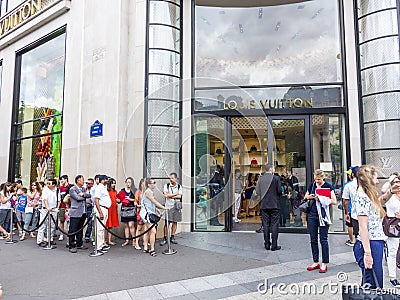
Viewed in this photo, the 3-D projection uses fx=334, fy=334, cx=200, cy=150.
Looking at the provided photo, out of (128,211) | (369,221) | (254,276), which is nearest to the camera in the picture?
(369,221)

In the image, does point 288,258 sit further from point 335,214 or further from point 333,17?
point 333,17

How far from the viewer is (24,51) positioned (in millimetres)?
13789

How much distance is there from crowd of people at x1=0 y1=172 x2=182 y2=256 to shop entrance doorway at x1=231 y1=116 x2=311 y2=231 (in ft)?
9.46

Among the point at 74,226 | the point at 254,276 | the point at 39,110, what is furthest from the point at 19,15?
the point at 254,276

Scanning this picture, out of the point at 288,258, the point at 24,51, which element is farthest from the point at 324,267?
the point at 24,51

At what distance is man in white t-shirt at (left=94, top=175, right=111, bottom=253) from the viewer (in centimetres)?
715

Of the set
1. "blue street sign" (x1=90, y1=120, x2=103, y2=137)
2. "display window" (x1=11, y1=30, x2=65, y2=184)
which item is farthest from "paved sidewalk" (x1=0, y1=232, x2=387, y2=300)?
"display window" (x1=11, y1=30, x2=65, y2=184)

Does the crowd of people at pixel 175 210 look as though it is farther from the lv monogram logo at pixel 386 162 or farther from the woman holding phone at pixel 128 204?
the lv monogram logo at pixel 386 162

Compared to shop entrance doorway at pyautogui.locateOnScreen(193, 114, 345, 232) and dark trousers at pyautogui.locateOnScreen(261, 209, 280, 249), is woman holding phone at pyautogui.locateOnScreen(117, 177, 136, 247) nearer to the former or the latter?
shop entrance doorway at pyautogui.locateOnScreen(193, 114, 345, 232)

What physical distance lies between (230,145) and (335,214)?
11.3 ft

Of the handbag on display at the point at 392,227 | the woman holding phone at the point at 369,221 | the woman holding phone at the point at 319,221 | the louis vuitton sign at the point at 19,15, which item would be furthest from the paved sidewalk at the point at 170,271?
the louis vuitton sign at the point at 19,15

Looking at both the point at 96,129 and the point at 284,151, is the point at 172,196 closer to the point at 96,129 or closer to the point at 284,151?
→ the point at 96,129

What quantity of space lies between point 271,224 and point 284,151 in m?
2.79

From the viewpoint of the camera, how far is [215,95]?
9.81m
